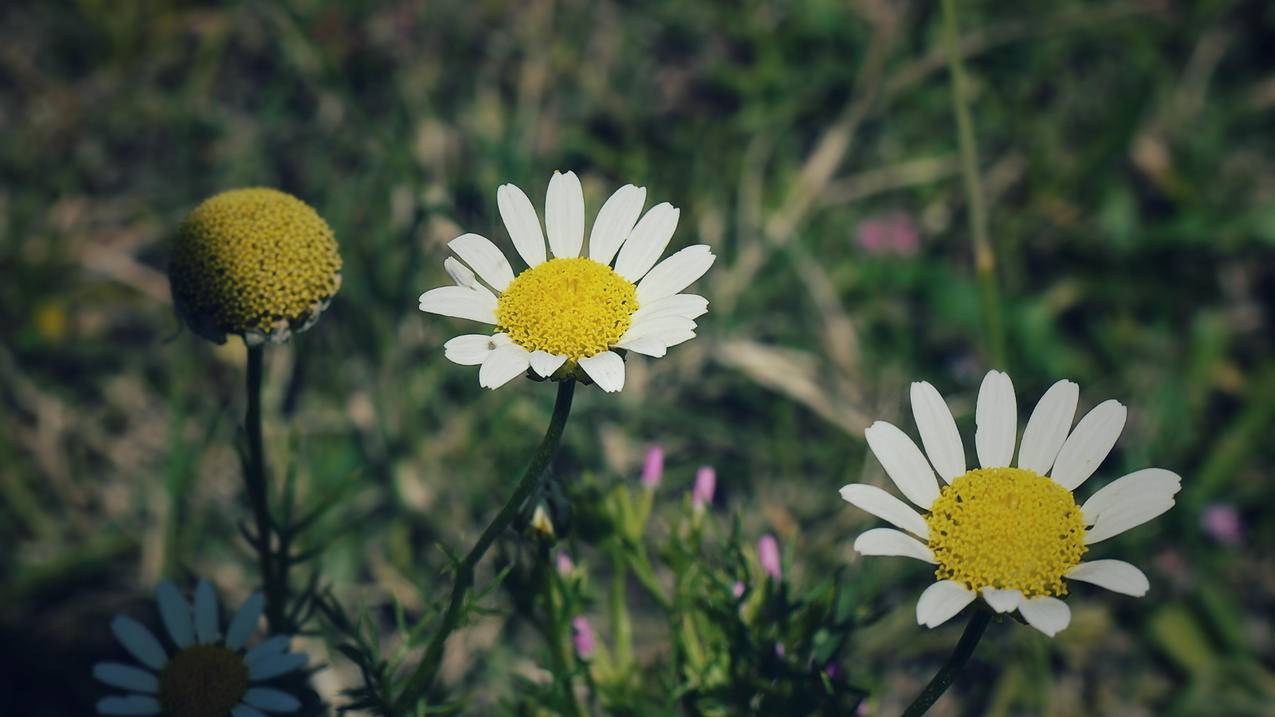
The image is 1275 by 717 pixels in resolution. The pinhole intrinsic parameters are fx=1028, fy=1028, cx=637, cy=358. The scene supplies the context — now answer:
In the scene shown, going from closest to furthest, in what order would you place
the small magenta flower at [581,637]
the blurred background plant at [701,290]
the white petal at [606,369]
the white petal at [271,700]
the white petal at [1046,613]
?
the white petal at [1046,613] → the white petal at [606,369] → the white petal at [271,700] → the small magenta flower at [581,637] → the blurred background plant at [701,290]

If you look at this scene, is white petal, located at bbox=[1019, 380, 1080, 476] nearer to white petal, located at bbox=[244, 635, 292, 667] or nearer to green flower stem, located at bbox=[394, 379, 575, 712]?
green flower stem, located at bbox=[394, 379, 575, 712]

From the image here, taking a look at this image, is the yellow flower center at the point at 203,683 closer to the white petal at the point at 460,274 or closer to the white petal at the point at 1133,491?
the white petal at the point at 460,274

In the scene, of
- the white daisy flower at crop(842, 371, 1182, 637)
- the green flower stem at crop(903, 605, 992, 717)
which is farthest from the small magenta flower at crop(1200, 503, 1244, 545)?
the green flower stem at crop(903, 605, 992, 717)

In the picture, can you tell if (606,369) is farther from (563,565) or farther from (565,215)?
(563,565)

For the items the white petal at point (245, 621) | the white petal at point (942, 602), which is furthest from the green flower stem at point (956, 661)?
the white petal at point (245, 621)

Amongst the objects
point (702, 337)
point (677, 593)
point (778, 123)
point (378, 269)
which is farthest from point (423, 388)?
point (778, 123)

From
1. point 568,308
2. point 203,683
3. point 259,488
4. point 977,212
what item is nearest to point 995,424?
point 568,308
